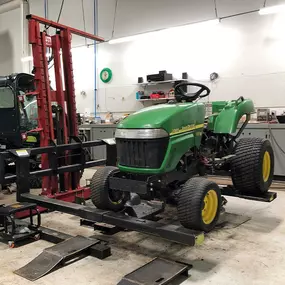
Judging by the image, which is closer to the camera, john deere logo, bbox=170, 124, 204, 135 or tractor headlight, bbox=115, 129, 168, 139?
tractor headlight, bbox=115, 129, 168, 139

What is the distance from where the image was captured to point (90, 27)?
9.39 meters

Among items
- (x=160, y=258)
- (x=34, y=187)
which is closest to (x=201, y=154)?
(x=160, y=258)

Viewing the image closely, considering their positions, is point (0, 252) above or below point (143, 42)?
below

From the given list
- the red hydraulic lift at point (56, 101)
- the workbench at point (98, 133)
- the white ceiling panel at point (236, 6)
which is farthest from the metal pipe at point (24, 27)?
the red hydraulic lift at point (56, 101)

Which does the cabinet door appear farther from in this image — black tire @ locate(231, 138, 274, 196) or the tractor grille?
the tractor grille

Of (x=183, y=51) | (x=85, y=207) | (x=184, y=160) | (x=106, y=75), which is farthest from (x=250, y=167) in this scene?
(x=106, y=75)

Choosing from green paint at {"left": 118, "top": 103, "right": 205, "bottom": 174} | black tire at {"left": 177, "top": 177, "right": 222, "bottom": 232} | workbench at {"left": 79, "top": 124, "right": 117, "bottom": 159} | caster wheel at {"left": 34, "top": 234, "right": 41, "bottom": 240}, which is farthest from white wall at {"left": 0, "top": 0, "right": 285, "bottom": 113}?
caster wheel at {"left": 34, "top": 234, "right": 41, "bottom": 240}

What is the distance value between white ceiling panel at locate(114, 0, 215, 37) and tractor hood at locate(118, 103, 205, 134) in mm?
4925

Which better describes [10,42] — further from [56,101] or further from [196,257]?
[196,257]

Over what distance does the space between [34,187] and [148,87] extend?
12.7 feet

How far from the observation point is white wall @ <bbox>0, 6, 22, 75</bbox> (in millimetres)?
11109

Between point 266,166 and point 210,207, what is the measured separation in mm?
1195

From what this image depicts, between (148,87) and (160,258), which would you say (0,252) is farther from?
(148,87)

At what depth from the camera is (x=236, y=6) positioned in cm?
689
